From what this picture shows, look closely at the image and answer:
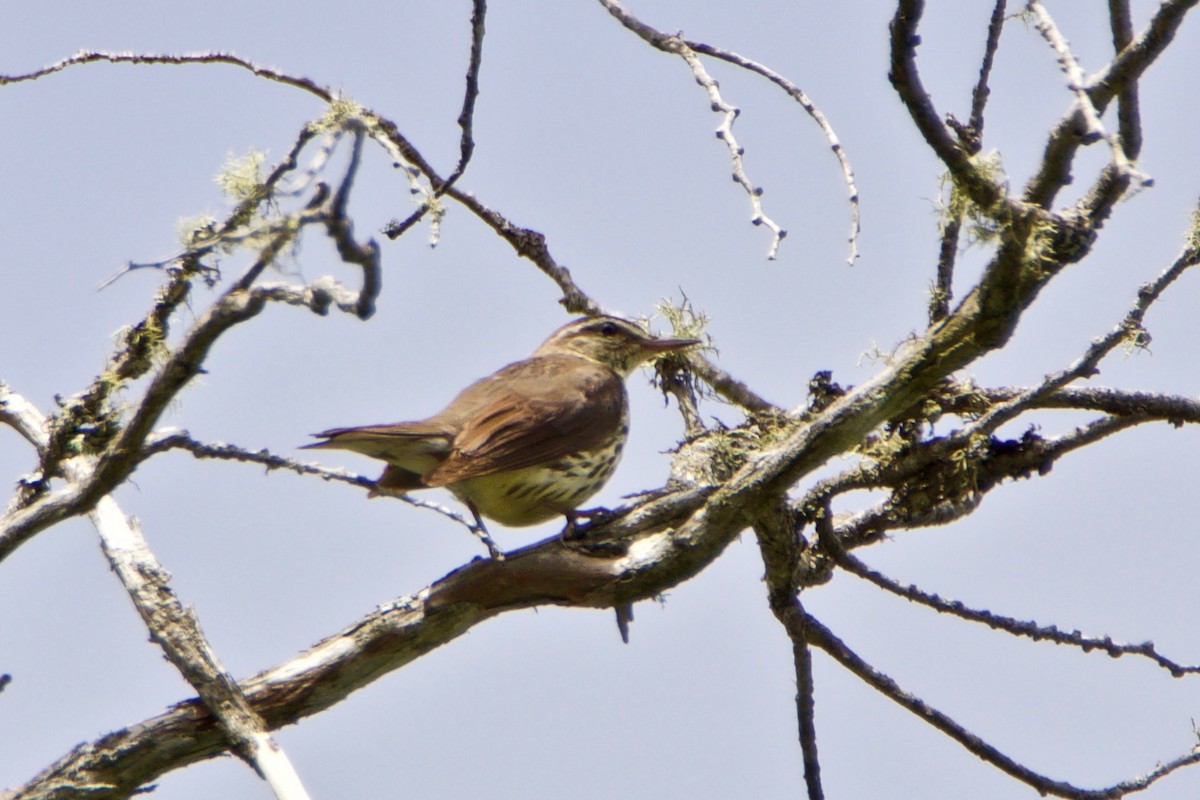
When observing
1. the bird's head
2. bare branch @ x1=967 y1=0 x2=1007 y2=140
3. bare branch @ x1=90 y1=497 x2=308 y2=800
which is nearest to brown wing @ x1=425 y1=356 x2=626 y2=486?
the bird's head

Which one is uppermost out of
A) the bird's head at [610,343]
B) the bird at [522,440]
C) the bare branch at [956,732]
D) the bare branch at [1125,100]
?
the bird's head at [610,343]

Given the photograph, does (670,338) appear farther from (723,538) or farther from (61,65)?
(61,65)

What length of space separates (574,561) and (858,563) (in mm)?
1047

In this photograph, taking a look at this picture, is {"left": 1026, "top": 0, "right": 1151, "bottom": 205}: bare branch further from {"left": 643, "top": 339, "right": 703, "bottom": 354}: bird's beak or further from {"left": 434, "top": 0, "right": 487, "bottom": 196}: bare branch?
{"left": 643, "top": 339, "right": 703, "bottom": 354}: bird's beak

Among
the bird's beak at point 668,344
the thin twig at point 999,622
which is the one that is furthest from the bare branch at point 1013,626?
the bird's beak at point 668,344

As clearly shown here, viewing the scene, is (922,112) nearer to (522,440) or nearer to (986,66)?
(986,66)

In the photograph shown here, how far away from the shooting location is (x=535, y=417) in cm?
589

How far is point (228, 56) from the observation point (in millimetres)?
4441

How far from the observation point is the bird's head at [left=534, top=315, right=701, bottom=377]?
6.18m

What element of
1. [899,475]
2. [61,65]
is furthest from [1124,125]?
[61,65]

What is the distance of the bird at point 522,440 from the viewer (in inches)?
211

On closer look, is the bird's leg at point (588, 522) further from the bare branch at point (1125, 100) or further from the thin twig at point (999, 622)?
the bare branch at point (1125, 100)

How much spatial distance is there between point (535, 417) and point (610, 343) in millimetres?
1103

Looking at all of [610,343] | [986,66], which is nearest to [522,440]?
[610,343]
